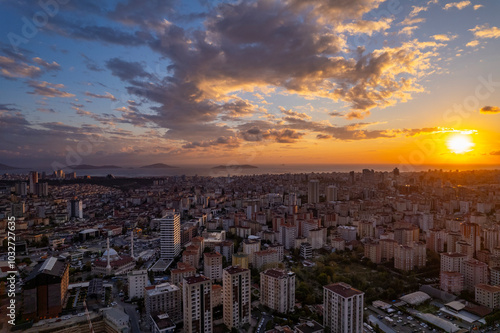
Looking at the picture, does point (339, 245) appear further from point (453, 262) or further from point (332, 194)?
point (332, 194)

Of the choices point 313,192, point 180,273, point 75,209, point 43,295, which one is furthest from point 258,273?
point 313,192

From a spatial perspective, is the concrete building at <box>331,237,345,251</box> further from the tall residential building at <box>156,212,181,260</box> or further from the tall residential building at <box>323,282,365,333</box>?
the tall residential building at <box>323,282,365,333</box>

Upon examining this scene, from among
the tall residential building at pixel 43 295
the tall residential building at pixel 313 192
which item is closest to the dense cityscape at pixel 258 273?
the tall residential building at pixel 43 295

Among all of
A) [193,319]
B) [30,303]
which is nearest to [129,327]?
[193,319]

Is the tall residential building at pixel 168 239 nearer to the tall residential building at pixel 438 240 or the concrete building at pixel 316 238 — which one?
the concrete building at pixel 316 238

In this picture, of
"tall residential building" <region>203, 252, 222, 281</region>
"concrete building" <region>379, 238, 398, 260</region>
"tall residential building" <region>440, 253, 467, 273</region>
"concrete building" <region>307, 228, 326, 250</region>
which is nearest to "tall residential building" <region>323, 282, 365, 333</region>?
"tall residential building" <region>203, 252, 222, 281</region>

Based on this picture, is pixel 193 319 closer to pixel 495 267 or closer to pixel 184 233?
pixel 184 233
